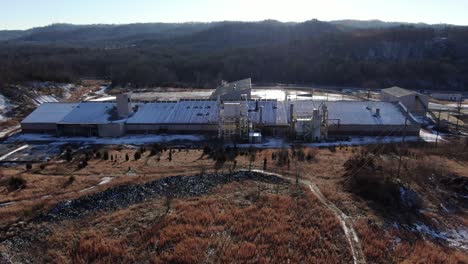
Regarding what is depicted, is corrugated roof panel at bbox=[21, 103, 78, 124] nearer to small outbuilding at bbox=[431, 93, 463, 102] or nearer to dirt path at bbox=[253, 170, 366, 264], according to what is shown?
dirt path at bbox=[253, 170, 366, 264]

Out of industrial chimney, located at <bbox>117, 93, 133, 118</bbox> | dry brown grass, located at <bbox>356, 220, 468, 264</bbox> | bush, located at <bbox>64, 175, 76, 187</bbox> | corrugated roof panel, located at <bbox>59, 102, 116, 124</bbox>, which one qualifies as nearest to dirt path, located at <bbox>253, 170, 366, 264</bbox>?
dry brown grass, located at <bbox>356, 220, 468, 264</bbox>

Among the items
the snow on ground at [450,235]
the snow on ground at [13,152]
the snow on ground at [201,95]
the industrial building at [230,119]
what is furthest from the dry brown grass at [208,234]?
the snow on ground at [201,95]

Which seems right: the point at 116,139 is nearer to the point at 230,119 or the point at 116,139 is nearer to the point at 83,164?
the point at 83,164

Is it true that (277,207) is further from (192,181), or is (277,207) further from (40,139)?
(40,139)

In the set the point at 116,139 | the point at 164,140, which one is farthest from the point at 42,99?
the point at 164,140

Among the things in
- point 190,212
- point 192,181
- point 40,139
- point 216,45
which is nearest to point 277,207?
point 190,212
